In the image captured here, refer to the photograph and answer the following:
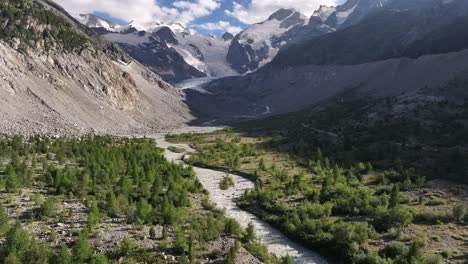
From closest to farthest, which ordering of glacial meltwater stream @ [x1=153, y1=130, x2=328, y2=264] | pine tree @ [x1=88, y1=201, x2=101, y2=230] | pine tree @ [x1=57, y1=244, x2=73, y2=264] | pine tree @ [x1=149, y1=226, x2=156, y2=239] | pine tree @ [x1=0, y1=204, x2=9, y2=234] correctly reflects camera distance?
pine tree @ [x1=57, y1=244, x2=73, y2=264] < pine tree @ [x1=0, y1=204, x2=9, y2=234] < pine tree @ [x1=88, y1=201, x2=101, y2=230] < pine tree @ [x1=149, y1=226, x2=156, y2=239] < glacial meltwater stream @ [x1=153, y1=130, x2=328, y2=264]

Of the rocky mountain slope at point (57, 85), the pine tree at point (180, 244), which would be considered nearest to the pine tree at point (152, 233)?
the pine tree at point (180, 244)

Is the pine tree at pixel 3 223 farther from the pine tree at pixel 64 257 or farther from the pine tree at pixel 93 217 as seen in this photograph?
the pine tree at pixel 64 257

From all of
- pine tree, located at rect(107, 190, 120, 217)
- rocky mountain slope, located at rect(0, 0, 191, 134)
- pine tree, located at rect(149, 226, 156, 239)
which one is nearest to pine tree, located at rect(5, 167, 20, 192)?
pine tree, located at rect(107, 190, 120, 217)

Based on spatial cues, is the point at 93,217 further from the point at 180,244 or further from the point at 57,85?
the point at 57,85

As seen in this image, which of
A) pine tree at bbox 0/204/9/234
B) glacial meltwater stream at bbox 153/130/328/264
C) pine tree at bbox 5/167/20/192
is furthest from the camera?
pine tree at bbox 5/167/20/192

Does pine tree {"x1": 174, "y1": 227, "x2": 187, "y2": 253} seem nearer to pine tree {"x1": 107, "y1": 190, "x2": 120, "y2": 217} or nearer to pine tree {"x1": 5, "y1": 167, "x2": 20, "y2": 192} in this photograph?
pine tree {"x1": 107, "y1": 190, "x2": 120, "y2": 217}

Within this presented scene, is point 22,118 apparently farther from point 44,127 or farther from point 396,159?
point 396,159

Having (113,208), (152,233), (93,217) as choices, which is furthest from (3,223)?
(152,233)
